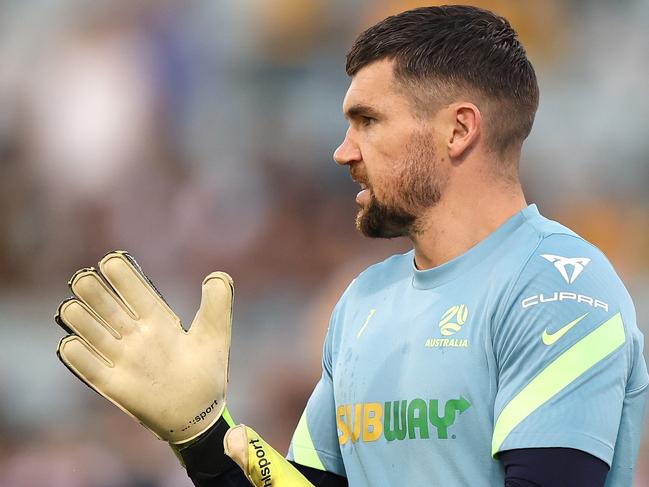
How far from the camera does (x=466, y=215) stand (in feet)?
7.52

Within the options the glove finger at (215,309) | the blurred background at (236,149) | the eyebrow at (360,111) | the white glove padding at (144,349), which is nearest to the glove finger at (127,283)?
the white glove padding at (144,349)

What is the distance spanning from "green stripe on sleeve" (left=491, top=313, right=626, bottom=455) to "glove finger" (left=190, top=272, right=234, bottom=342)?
653 mm

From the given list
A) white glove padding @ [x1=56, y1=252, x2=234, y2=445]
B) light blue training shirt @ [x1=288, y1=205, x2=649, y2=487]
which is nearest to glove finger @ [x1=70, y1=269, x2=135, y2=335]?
white glove padding @ [x1=56, y1=252, x2=234, y2=445]

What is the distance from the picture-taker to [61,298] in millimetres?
5234

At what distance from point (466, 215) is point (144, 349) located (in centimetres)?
75

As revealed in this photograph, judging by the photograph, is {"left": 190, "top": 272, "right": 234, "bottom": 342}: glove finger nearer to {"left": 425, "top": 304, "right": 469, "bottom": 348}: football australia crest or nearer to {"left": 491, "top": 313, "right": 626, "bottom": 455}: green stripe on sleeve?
{"left": 425, "top": 304, "right": 469, "bottom": 348}: football australia crest

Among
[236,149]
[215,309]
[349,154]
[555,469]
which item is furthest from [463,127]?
[236,149]

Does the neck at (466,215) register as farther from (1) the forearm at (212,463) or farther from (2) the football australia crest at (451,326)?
(1) the forearm at (212,463)

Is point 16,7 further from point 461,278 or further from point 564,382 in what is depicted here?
point 564,382

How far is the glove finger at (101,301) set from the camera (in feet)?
7.28

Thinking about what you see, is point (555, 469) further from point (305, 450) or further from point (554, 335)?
point (305, 450)

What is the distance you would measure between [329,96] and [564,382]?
12.1 feet

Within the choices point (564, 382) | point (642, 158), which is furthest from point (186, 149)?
point (564, 382)

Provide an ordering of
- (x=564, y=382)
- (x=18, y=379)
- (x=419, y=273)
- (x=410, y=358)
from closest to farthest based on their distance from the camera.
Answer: (x=564, y=382) → (x=410, y=358) → (x=419, y=273) → (x=18, y=379)
